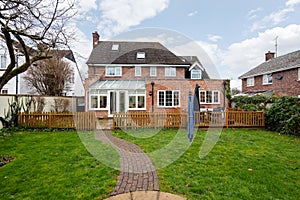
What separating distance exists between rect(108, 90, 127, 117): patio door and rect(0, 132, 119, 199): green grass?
408 inches

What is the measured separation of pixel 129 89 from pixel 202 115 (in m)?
8.15

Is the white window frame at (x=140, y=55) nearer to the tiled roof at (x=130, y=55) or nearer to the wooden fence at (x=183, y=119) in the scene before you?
the tiled roof at (x=130, y=55)

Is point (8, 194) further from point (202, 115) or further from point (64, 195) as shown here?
point (202, 115)

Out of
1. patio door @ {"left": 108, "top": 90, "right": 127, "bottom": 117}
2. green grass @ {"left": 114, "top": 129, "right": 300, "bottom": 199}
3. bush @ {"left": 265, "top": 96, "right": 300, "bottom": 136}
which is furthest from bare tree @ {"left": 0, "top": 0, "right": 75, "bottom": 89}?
bush @ {"left": 265, "top": 96, "right": 300, "bottom": 136}

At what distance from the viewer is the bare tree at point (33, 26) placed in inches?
239

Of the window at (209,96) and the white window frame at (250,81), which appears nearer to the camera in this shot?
the window at (209,96)

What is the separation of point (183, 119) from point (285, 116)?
5.58 m

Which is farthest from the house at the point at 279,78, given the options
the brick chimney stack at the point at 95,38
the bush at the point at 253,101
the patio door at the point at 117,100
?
the brick chimney stack at the point at 95,38

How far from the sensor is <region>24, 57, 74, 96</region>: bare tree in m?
19.7

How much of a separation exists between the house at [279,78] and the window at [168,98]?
1054 cm

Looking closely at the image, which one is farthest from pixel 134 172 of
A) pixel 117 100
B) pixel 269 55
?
pixel 269 55

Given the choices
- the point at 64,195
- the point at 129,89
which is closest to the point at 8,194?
the point at 64,195

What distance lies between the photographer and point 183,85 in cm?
1786

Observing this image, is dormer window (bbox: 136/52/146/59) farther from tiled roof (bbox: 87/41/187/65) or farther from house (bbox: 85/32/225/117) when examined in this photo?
house (bbox: 85/32/225/117)
